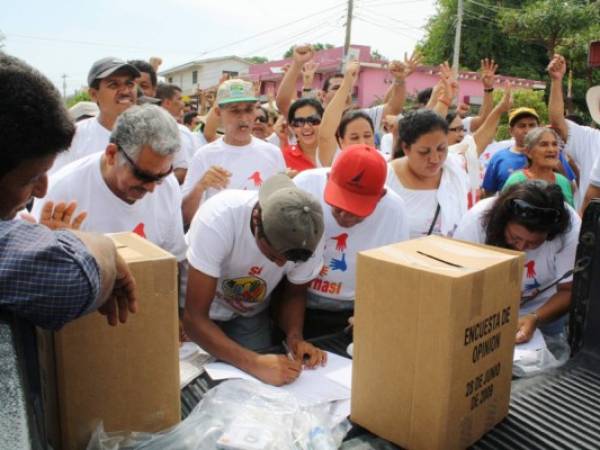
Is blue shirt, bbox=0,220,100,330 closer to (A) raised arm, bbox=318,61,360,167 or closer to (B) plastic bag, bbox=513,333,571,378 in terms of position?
(B) plastic bag, bbox=513,333,571,378

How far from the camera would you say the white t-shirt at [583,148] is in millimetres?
3643

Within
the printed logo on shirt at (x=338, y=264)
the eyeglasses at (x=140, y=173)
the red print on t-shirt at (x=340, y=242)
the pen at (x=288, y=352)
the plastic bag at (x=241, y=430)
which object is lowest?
the pen at (x=288, y=352)

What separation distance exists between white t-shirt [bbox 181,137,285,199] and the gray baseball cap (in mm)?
578

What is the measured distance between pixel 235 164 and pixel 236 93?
0.45 meters

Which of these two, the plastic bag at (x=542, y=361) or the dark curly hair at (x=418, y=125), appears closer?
the plastic bag at (x=542, y=361)

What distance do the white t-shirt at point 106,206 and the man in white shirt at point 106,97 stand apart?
69 cm

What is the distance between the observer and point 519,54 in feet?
89.9

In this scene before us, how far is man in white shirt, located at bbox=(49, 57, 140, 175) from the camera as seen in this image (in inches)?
108

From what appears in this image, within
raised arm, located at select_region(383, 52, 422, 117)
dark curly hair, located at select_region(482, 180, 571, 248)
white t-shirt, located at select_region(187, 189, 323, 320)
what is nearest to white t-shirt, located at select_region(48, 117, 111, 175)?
white t-shirt, located at select_region(187, 189, 323, 320)

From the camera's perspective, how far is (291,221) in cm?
160

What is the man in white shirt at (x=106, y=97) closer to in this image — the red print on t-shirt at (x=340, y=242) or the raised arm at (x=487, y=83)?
the red print on t-shirt at (x=340, y=242)

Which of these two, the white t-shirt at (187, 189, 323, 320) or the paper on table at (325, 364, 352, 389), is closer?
the paper on table at (325, 364, 352, 389)

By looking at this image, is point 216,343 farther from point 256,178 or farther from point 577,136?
point 577,136

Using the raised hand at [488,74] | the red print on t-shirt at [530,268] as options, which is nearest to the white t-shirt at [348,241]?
the red print on t-shirt at [530,268]
